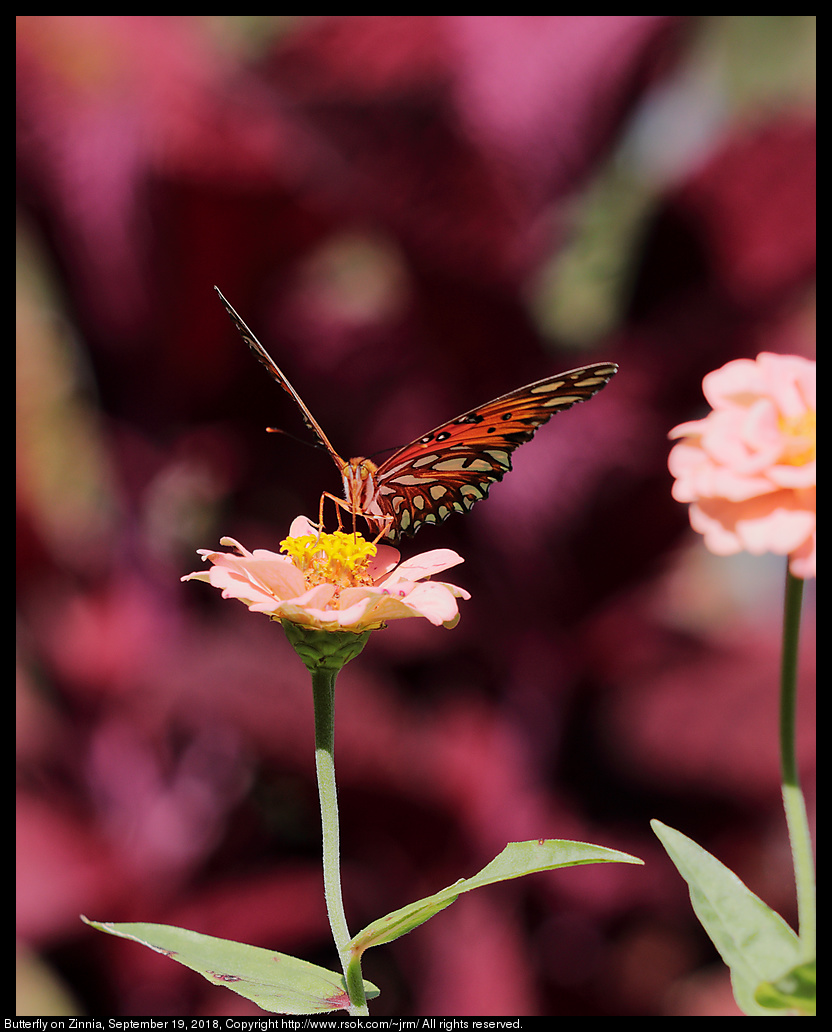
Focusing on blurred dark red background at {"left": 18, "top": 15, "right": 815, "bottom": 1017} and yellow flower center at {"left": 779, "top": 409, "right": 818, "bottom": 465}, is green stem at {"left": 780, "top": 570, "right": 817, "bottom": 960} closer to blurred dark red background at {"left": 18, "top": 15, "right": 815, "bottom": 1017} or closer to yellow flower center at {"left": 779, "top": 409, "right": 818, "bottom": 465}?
yellow flower center at {"left": 779, "top": 409, "right": 818, "bottom": 465}

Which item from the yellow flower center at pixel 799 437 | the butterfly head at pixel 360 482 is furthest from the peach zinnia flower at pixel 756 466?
the butterfly head at pixel 360 482

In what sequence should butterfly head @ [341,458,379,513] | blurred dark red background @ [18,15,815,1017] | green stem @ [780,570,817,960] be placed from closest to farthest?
green stem @ [780,570,817,960] → butterfly head @ [341,458,379,513] → blurred dark red background @ [18,15,815,1017]

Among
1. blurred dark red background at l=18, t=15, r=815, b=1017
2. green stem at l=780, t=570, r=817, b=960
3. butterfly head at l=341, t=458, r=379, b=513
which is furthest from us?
blurred dark red background at l=18, t=15, r=815, b=1017

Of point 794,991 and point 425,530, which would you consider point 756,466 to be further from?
point 425,530

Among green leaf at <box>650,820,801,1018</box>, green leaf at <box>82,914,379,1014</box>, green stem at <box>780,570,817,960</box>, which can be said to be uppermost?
green stem at <box>780,570,817,960</box>

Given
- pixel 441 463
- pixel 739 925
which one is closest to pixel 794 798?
pixel 739 925

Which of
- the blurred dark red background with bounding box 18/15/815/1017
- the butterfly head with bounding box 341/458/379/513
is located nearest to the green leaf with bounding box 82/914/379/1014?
the butterfly head with bounding box 341/458/379/513

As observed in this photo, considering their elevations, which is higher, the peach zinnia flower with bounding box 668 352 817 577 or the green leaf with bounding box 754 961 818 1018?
the peach zinnia flower with bounding box 668 352 817 577

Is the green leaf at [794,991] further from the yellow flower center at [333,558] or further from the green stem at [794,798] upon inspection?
the yellow flower center at [333,558]
